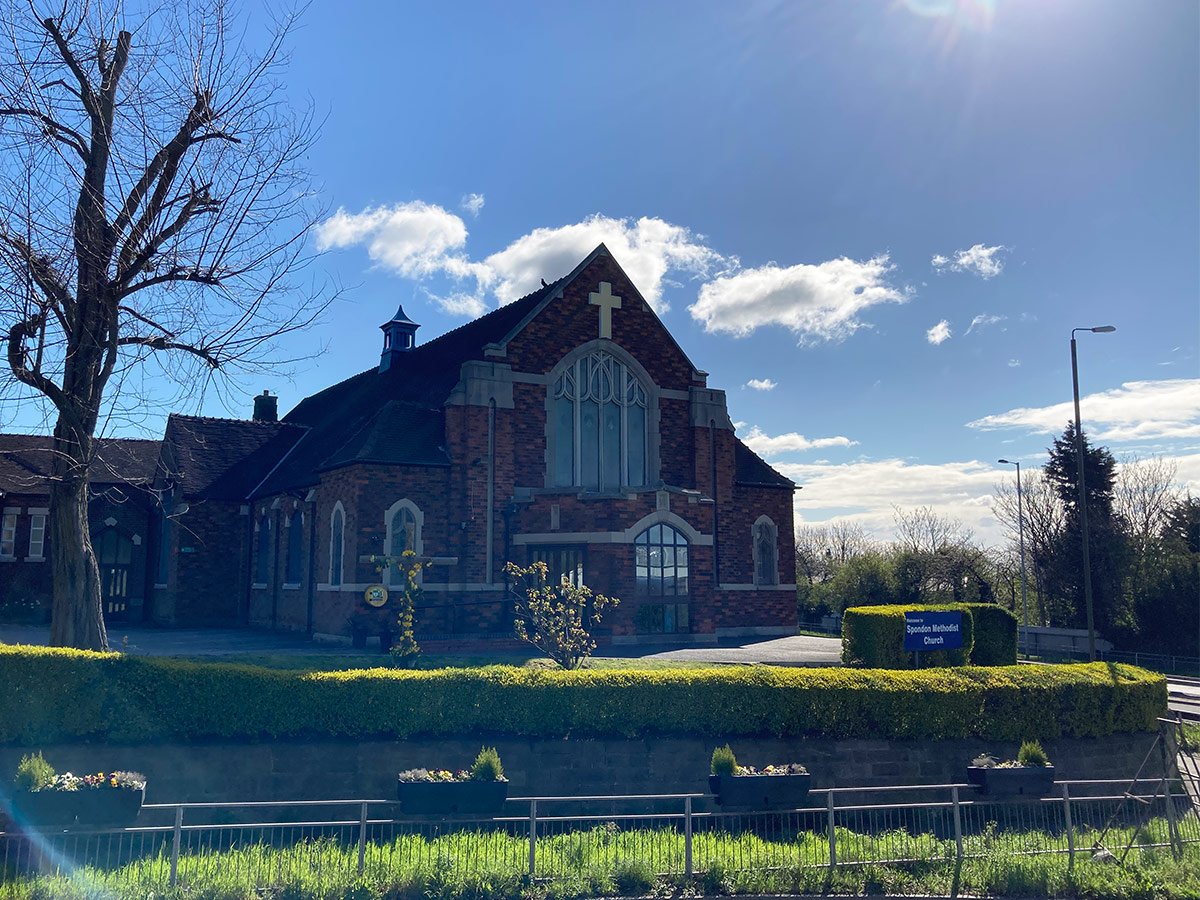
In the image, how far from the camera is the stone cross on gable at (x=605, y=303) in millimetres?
28219

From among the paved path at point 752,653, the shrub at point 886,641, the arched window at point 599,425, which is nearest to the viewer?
the shrub at point 886,641

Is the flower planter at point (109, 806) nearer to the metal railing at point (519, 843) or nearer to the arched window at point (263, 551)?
the metal railing at point (519, 843)

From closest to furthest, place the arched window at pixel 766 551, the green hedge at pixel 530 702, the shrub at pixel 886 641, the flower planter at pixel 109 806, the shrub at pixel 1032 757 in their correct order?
the flower planter at pixel 109 806 < the green hedge at pixel 530 702 < the shrub at pixel 1032 757 < the shrub at pixel 886 641 < the arched window at pixel 766 551

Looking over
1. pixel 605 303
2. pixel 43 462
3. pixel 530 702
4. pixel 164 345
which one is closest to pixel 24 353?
pixel 164 345

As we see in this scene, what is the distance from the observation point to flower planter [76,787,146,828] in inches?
371

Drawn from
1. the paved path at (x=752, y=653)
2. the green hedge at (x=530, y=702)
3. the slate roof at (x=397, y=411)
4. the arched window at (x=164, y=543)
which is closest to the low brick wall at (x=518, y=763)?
the green hedge at (x=530, y=702)

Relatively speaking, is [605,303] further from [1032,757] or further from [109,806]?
[109,806]

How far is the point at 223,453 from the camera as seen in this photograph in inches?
1389

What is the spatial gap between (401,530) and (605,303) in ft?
31.5

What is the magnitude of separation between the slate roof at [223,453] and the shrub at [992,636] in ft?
82.2

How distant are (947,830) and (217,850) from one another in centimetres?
877

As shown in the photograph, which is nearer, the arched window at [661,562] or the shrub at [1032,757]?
the shrub at [1032,757]

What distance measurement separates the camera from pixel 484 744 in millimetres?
12711

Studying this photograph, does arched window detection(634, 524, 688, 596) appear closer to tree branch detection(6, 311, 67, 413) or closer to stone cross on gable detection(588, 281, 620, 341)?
stone cross on gable detection(588, 281, 620, 341)
